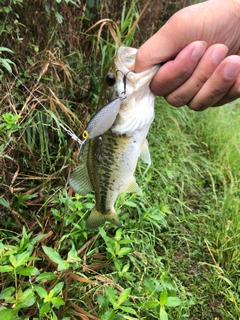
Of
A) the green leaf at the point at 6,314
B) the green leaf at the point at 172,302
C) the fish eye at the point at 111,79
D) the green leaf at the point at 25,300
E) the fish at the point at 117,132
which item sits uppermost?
the fish eye at the point at 111,79

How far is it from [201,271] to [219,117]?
253 cm

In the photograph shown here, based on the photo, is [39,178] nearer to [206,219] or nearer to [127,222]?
[127,222]

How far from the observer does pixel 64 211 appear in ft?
7.17

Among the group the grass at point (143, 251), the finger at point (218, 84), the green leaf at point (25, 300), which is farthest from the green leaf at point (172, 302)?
the finger at point (218, 84)

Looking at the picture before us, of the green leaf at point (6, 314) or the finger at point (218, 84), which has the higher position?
the finger at point (218, 84)

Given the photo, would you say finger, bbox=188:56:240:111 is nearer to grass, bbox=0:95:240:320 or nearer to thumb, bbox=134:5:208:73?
thumb, bbox=134:5:208:73

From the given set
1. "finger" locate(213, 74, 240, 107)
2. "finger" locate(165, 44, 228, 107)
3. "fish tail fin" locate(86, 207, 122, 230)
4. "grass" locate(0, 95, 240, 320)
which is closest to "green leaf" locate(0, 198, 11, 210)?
"grass" locate(0, 95, 240, 320)

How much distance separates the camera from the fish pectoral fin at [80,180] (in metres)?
1.62

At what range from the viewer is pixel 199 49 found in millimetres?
1319

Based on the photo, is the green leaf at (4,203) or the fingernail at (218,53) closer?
the fingernail at (218,53)

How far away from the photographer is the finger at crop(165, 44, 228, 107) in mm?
1343

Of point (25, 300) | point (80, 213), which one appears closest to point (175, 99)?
point (80, 213)

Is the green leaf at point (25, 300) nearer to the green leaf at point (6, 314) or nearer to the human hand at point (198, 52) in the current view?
the green leaf at point (6, 314)

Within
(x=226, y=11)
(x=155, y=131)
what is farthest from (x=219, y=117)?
(x=226, y=11)
